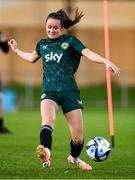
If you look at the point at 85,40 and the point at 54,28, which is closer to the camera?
the point at 54,28

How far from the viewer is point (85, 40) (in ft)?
127

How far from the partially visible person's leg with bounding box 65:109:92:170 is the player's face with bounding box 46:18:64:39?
1.01 m

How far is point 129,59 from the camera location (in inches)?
1513

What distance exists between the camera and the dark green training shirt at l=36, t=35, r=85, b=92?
34.8 ft

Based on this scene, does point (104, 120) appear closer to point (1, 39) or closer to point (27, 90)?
point (1, 39)

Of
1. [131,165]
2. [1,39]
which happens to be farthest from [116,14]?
[131,165]

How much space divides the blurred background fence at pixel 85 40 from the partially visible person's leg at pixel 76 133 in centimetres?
2373

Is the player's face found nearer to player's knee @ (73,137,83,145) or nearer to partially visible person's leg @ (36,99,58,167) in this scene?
partially visible person's leg @ (36,99,58,167)

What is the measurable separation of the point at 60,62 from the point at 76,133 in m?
0.94

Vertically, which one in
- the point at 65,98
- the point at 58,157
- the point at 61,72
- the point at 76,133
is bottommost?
the point at 58,157

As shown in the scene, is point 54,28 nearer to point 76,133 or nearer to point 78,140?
point 76,133

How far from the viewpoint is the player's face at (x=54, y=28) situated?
10.6 meters

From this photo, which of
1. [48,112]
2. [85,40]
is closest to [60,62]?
[48,112]

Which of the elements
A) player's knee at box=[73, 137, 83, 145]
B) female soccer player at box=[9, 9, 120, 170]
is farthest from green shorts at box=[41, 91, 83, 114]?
Result: player's knee at box=[73, 137, 83, 145]
